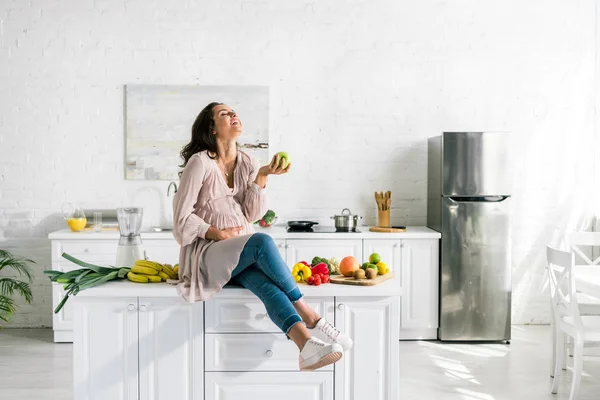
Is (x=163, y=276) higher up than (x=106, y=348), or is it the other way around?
(x=163, y=276)

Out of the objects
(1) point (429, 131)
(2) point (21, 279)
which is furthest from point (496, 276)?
(2) point (21, 279)

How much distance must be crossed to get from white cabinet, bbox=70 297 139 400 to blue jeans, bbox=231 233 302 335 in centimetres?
58

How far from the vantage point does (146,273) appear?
319 centimetres

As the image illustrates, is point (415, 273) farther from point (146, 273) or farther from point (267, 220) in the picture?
point (146, 273)

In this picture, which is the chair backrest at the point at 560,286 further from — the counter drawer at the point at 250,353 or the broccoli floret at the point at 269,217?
the broccoli floret at the point at 269,217

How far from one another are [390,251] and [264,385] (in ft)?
7.90

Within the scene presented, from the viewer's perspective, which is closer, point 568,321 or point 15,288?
point 568,321

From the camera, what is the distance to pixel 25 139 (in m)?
5.55

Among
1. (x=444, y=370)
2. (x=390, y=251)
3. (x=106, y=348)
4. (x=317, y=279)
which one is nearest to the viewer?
(x=106, y=348)

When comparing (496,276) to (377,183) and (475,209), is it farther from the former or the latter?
(377,183)

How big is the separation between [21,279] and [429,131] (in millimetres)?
3813

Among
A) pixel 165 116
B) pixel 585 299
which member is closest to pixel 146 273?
pixel 165 116

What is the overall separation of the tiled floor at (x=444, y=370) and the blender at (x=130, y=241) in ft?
3.61

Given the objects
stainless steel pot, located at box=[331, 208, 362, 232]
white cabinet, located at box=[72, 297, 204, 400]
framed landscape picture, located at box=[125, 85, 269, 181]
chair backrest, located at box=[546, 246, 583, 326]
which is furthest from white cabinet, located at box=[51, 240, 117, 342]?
chair backrest, located at box=[546, 246, 583, 326]
